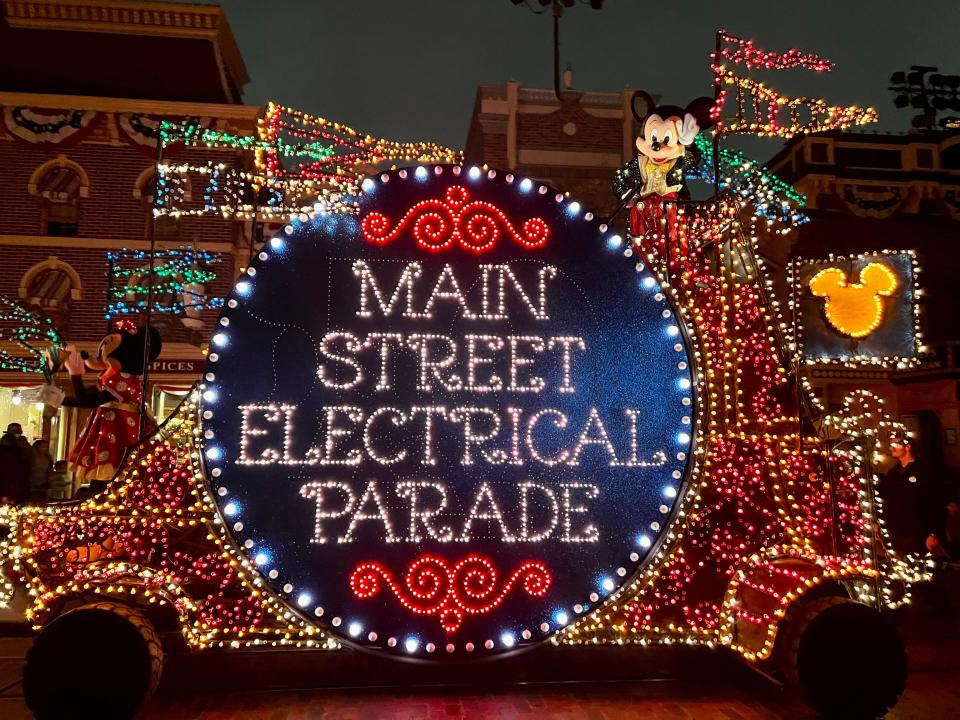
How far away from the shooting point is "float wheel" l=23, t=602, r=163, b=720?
3520 millimetres

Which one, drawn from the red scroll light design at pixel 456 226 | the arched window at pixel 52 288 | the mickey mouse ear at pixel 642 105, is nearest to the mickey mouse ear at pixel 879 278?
the mickey mouse ear at pixel 642 105

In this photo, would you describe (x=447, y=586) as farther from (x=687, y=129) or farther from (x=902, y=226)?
(x=902, y=226)

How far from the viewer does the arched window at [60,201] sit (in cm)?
1770

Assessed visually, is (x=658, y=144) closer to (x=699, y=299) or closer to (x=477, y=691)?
(x=699, y=299)

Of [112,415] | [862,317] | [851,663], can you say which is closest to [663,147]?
[862,317]

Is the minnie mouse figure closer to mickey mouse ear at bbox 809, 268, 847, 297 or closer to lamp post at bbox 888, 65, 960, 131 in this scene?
mickey mouse ear at bbox 809, 268, 847, 297

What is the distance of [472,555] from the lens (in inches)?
155

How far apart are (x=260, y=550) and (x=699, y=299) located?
318 centimetres

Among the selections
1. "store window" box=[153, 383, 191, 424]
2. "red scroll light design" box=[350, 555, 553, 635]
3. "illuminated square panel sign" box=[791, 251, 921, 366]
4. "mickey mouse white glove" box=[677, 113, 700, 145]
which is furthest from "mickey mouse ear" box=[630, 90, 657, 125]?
"store window" box=[153, 383, 191, 424]

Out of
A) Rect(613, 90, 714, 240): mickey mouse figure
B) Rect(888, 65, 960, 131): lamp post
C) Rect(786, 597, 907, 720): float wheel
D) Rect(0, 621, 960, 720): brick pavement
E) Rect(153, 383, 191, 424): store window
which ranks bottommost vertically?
Rect(0, 621, 960, 720): brick pavement

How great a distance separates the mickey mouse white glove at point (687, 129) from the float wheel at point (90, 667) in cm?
483

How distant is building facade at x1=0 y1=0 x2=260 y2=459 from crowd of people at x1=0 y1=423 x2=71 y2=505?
7.36 metres

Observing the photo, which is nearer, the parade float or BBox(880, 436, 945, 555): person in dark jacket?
the parade float

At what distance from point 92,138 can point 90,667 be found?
18.0 metres
